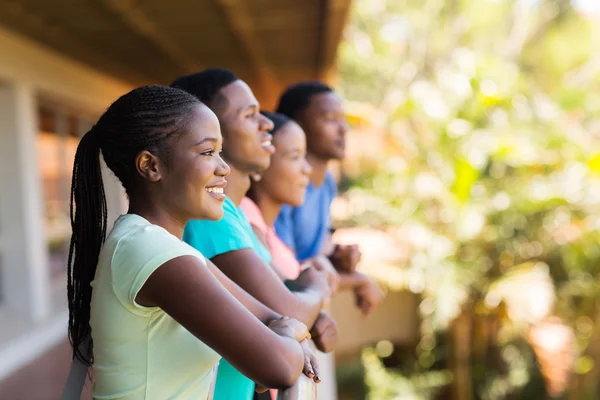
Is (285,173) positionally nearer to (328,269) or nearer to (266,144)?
(266,144)

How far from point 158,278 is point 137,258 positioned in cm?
5

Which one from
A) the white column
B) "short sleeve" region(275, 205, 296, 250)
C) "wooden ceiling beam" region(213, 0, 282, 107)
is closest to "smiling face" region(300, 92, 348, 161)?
"short sleeve" region(275, 205, 296, 250)

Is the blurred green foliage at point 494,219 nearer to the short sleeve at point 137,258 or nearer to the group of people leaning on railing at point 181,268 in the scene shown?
the group of people leaning on railing at point 181,268

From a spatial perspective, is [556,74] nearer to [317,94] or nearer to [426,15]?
[426,15]

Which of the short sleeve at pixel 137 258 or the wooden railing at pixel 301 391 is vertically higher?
the short sleeve at pixel 137 258

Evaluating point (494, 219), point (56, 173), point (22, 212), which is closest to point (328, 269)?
point (22, 212)

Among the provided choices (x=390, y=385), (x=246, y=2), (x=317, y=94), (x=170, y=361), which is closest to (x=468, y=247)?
(x=390, y=385)

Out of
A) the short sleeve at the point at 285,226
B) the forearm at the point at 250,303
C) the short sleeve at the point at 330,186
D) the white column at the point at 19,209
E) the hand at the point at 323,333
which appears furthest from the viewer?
the white column at the point at 19,209

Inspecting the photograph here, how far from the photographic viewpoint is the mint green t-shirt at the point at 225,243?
1375 mm

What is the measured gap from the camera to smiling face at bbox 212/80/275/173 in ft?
5.22

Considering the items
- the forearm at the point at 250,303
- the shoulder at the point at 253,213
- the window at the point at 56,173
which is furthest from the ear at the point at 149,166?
the window at the point at 56,173

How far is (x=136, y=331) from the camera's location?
104 centimetres

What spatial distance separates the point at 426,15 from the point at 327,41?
13459 millimetres

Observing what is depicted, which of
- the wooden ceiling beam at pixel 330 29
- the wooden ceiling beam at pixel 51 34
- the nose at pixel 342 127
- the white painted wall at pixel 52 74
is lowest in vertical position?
the nose at pixel 342 127
